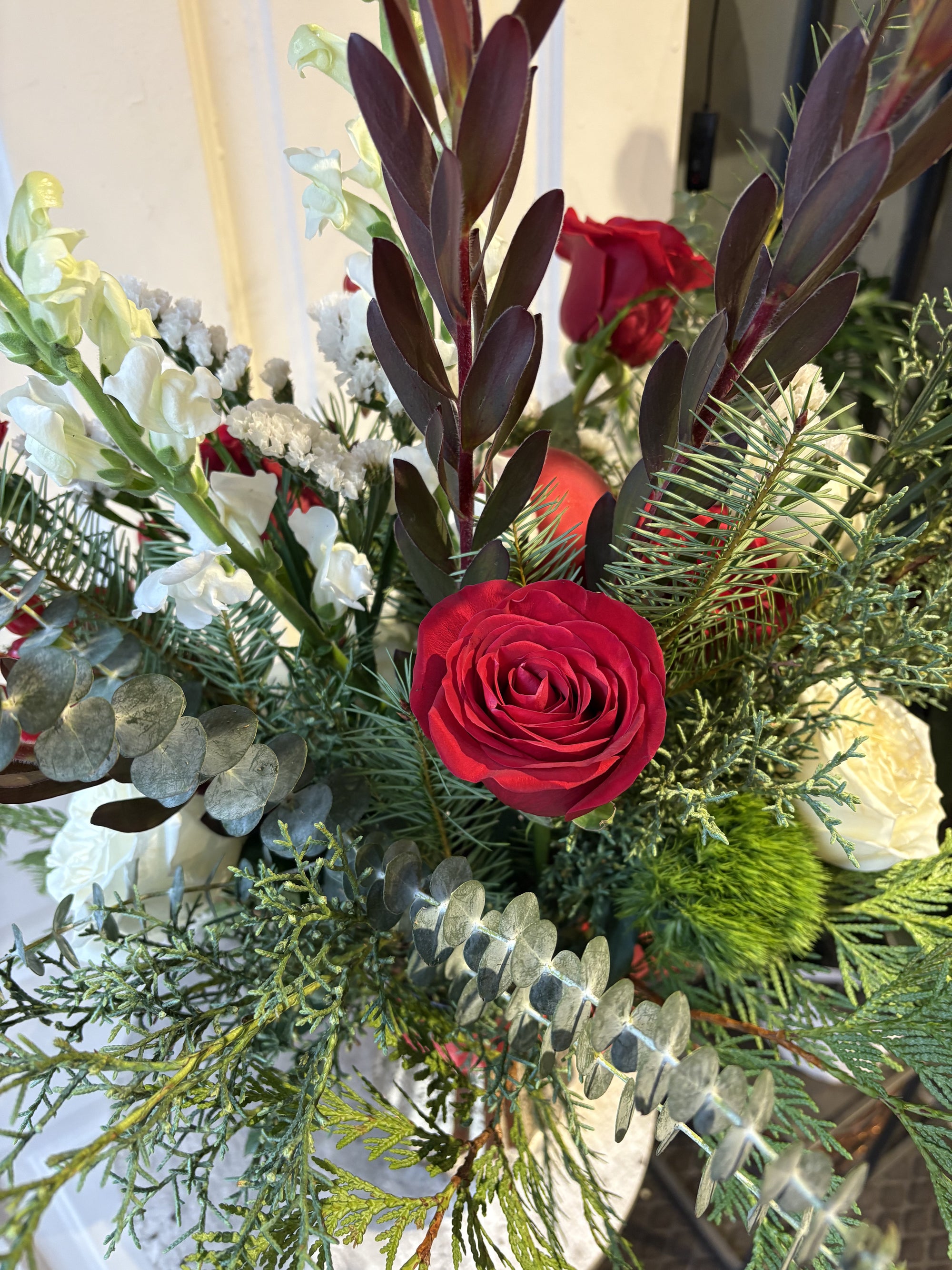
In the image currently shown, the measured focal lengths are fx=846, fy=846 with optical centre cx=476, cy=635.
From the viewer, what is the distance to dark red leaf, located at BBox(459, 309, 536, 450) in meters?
0.25

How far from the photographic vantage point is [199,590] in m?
0.32

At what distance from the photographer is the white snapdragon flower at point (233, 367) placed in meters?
0.39

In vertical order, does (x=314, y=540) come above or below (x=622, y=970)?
above

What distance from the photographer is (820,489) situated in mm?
350

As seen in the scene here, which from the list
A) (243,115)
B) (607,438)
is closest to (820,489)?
(607,438)

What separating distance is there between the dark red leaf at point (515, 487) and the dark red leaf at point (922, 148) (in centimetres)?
12

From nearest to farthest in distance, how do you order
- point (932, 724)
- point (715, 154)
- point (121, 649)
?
1. point (121, 649)
2. point (932, 724)
3. point (715, 154)

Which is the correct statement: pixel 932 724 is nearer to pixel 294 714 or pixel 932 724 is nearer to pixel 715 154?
pixel 294 714

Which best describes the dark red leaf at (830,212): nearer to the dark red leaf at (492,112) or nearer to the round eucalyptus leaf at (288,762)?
the dark red leaf at (492,112)

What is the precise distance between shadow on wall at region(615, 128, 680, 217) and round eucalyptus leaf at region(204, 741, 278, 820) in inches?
25.3

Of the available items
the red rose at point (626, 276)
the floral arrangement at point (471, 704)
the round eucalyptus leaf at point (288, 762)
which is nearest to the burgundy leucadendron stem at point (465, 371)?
the floral arrangement at point (471, 704)

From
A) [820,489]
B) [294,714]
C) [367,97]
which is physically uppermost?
[367,97]

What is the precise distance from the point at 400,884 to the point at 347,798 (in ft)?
0.19

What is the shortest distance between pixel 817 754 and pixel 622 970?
0.16 meters
